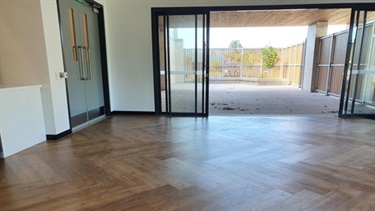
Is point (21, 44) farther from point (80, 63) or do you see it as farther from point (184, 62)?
point (184, 62)

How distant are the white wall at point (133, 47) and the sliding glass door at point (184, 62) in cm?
26

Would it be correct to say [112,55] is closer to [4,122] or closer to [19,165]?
[4,122]

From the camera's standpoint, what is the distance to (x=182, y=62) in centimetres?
475

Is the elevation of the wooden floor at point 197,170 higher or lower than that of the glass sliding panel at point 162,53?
lower

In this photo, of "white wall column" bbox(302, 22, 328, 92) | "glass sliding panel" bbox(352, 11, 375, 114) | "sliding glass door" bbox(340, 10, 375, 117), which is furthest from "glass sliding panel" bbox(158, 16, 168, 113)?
"white wall column" bbox(302, 22, 328, 92)

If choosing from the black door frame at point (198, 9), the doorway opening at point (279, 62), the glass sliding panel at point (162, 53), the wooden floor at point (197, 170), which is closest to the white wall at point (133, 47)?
the black door frame at point (198, 9)

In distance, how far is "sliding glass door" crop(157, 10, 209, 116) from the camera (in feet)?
15.0

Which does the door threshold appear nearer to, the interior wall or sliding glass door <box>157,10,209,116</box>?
the interior wall

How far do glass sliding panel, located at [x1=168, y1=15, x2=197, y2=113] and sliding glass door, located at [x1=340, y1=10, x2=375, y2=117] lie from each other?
10.4ft

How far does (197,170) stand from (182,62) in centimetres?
287

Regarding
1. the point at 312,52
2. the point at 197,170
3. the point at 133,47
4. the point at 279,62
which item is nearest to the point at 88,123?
the point at 133,47

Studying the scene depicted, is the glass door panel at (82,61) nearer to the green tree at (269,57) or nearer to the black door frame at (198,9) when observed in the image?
the black door frame at (198,9)

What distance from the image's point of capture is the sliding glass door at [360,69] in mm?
4500

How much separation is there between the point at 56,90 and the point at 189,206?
2722mm
